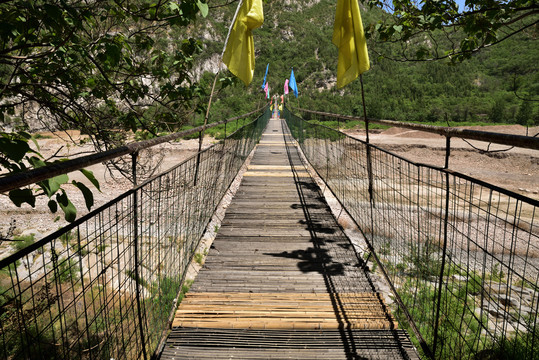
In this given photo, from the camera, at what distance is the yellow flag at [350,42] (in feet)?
9.55

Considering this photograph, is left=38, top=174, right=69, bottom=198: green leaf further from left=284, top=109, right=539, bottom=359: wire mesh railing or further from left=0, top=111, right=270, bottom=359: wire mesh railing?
left=284, top=109, right=539, bottom=359: wire mesh railing

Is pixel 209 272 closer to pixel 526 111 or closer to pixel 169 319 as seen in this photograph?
pixel 169 319

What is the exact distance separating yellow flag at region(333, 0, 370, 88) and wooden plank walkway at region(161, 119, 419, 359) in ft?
5.72

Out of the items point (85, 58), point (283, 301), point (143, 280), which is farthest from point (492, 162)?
point (85, 58)

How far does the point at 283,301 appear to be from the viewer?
2.72 metres

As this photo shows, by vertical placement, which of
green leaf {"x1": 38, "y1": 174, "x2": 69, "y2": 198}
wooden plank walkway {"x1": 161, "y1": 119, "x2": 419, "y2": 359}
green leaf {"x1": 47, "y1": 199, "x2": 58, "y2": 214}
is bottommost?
wooden plank walkway {"x1": 161, "y1": 119, "x2": 419, "y2": 359}

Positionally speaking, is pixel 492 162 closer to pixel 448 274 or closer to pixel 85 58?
pixel 448 274

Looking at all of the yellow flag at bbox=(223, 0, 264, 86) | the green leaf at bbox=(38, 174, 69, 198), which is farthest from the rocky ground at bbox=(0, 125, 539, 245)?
the green leaf at bbox=(38, 174, 69, 198)

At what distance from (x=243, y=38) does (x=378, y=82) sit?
79732 mm

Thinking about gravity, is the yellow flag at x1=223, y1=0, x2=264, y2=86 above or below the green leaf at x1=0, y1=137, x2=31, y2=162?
above

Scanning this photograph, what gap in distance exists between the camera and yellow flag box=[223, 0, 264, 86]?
3104mm

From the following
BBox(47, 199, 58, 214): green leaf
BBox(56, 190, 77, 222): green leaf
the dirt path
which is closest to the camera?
BBox(56, 190, 77, 222): green leaf

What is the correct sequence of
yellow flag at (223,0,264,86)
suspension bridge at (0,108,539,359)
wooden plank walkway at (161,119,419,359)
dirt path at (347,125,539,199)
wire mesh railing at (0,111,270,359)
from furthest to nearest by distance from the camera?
dirt path at (347,125,539,199) → yellow flag at (223,0,264,86) → wire mesh railing at (0,111,270,359) → wooden plank walkway at (161,119,419,359) → suspension bridge at (0,108,539,359)

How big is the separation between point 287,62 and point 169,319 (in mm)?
109683
